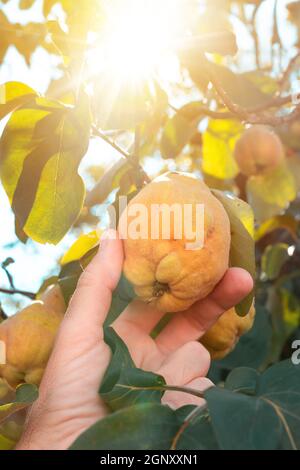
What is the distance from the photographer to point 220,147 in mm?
2223

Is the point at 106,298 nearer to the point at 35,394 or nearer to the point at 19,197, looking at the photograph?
the point at 35,394

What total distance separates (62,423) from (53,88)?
986 millimetres

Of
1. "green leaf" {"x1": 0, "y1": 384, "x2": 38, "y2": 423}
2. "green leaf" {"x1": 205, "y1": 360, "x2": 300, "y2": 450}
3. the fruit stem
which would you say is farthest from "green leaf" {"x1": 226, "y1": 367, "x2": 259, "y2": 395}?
"green leaf" {"x1": 0, "y1": 384, "x2": 38, "y2": 423}

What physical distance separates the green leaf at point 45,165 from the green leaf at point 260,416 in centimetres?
52

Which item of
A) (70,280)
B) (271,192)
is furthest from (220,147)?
(70,280)

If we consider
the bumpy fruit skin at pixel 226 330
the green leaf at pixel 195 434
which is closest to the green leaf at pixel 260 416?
the green leaf at pixel 195 434

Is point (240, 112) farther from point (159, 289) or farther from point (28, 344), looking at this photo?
point (28, 344)

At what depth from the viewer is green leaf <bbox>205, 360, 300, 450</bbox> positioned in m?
0.77

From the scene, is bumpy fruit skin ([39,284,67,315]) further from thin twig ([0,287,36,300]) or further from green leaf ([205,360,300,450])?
green leaf ([205,360,300,450])

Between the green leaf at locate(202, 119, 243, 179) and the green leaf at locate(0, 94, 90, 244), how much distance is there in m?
0.95

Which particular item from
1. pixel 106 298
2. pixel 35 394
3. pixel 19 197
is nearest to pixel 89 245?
pixel 19 197

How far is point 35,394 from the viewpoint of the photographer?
1006mm

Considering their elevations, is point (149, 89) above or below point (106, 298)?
above

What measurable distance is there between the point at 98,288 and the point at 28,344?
10.9 inches
